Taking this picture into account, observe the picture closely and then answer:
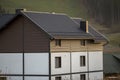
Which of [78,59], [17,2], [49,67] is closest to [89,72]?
[78,59]

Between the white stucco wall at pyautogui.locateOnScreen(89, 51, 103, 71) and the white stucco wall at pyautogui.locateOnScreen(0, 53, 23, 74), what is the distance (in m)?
8.25

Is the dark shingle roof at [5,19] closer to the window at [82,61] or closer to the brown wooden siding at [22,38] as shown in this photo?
the brown wooden siding at [22,38]

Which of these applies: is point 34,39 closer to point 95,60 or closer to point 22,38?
point 22,38

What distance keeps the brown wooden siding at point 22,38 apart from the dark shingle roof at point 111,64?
17279mm

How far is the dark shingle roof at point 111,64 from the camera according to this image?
66.1 metres

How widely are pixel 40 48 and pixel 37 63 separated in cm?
134

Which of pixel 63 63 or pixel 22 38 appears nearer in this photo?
pixel 22 38

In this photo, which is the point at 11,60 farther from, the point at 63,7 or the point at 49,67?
the point at 63,7

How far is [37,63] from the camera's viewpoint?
164 feet

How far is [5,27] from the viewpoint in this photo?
51562 mm

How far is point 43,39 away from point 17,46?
2.78 m

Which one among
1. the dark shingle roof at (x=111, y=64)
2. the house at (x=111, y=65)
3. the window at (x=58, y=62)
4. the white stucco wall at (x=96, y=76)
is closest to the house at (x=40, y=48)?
the window at (x=58, y=62)

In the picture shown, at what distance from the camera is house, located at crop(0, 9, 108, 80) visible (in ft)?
164

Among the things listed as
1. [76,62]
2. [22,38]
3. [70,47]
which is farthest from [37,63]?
[76,62]
